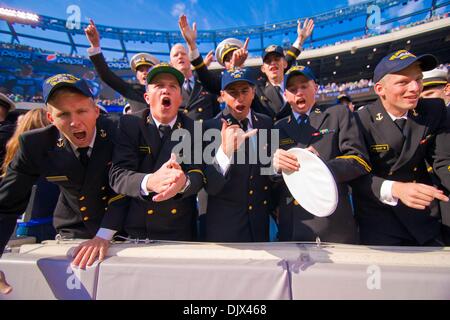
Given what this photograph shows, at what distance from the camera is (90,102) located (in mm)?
1887

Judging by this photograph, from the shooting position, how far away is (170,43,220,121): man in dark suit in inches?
126

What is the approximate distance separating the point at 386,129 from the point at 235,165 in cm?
123

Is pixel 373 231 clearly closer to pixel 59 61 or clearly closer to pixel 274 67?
pixel 274 67

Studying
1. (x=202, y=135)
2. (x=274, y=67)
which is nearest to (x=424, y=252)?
(x=202, y=135)

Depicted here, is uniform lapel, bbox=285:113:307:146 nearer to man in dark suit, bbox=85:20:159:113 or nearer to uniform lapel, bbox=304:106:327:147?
uniform lapel, bbox=304:106:327:147

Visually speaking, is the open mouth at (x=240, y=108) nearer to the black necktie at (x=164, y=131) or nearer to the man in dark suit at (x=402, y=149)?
the black necktie at (x=164, y=131)

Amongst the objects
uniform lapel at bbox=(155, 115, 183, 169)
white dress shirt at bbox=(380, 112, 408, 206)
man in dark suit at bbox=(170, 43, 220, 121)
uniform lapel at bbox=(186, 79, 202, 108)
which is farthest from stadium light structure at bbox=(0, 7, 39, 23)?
white dress shirt at bbox=(380, 112, 408, 206)

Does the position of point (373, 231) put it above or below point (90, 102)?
below

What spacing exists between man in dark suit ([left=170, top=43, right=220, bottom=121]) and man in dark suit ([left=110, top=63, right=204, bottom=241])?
38.9 inches

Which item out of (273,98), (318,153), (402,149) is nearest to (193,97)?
(273,98)

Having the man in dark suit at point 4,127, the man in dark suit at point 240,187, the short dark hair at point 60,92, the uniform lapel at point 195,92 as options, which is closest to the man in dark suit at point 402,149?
the man in dark suit at point 240,187

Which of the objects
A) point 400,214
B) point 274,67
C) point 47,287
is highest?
point 274,67

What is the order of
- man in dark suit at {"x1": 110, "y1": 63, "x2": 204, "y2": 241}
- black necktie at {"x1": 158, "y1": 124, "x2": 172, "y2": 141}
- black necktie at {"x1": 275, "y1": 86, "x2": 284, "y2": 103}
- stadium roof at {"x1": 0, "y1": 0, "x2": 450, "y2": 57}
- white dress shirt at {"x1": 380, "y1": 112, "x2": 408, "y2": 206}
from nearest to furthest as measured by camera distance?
white dress shirt at {"x1": 380, "y1": 112, "x2": 408, "y2": 206} < man in dark suit at {"x1": 110, "y1": 63, "x2": 204, "y2": 241} < black necktie at {"x1": 158, "y1": 124, "x2": 172, "y2": 141} < black necktie at {"x1": 275, "y1": 86, "x2": 284, "y2": 103} < stadium roof at {"x1": 0, "y1": 0, "x2": 450, "y2": 57}
